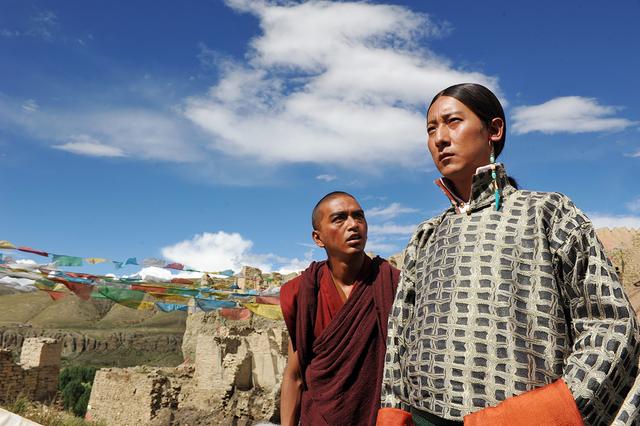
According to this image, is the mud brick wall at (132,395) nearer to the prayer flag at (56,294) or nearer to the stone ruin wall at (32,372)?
the stone ruin wall at (32,372)

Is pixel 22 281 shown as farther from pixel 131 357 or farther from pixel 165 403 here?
pixel 131 357

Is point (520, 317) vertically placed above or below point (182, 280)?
below

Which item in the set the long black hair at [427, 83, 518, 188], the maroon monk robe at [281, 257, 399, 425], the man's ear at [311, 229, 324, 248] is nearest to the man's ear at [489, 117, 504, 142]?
the long black hair at [427, 83, 518, 188]

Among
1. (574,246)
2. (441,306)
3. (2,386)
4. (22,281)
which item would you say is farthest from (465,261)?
(2,386)

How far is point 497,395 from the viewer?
1.28m

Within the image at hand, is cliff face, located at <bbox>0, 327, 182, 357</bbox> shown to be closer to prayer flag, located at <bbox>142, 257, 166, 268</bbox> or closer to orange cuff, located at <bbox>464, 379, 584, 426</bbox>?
prayer flag, located at <bbox>142, 257, 166, 268</bbox>

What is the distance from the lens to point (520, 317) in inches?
51.7

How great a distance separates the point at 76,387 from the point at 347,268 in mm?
25264

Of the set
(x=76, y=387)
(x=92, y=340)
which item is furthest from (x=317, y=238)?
(x=92, y=340)

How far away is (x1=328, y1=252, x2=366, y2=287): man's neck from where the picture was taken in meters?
2.82

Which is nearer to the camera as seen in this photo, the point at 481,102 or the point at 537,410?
the point at 537,410

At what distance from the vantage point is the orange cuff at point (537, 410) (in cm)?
116

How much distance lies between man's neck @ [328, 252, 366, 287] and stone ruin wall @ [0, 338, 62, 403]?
11.7 meters

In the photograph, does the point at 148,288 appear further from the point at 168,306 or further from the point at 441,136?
the point at 441,136
